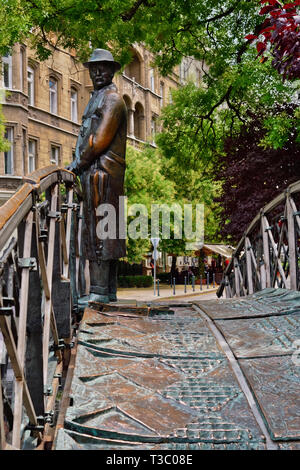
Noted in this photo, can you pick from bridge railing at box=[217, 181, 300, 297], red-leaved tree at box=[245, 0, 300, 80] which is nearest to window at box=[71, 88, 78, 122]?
bridge railing at box=[217, 181, 300, 297]

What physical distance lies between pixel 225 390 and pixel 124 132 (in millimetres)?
3435

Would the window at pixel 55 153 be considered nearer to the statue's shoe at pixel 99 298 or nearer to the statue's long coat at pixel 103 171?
the statue's long coat at pixel 103 171

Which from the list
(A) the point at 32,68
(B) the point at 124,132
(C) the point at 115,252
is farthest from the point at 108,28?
(A) the point at 32,68

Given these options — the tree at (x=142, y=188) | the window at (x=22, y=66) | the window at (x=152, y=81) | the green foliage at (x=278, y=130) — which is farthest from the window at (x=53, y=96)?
the green foliage at (x=278, y=130)

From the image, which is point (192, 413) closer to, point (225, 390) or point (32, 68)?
point (225, 390)

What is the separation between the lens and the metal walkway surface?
2.74 m

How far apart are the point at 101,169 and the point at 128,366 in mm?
2755

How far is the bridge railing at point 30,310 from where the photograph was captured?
251 cm

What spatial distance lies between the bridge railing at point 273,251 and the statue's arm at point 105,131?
1.89 metres

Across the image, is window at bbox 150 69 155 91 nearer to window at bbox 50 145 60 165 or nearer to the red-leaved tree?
window at bbox 50 145 60 165

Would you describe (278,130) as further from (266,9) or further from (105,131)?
(266,9)

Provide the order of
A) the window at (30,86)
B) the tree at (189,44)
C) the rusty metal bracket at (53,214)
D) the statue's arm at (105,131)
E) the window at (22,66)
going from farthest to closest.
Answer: the window at (30,86), the window at (22,66), the tree at (189,44), the statue's arm at (105,131), the rusty metal bracket at (53,214)

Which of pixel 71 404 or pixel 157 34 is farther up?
pixel 157 34

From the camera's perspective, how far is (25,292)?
2807 millimetres
